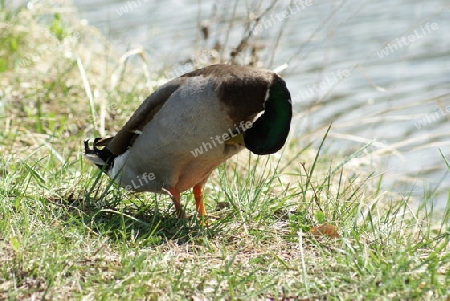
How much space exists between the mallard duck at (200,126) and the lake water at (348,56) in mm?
2443

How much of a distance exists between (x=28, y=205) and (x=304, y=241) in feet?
4.69

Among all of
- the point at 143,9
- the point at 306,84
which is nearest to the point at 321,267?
the point at 306,84

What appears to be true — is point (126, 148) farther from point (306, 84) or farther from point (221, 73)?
point (306, 84)

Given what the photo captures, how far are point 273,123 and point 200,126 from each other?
37 cm

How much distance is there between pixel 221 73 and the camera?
13.0ft

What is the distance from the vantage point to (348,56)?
30.9 feet

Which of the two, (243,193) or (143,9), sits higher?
(143,9)

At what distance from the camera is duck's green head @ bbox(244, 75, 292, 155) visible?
3869 mm

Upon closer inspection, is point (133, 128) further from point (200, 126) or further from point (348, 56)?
point (348, 56)

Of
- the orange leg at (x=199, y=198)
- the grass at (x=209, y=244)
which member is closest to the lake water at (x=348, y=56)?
the grass at (x=209, y=244)

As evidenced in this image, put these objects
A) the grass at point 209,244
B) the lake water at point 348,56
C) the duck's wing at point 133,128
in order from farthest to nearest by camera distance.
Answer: the lake water at point 348,56, the duck's wing at point 133,128, the grass at point 209,244

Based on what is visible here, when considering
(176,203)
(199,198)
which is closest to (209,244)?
(176,203)

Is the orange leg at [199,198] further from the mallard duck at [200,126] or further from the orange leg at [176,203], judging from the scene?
the orange leg at [176,203]

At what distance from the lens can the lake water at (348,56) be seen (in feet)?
23.6
